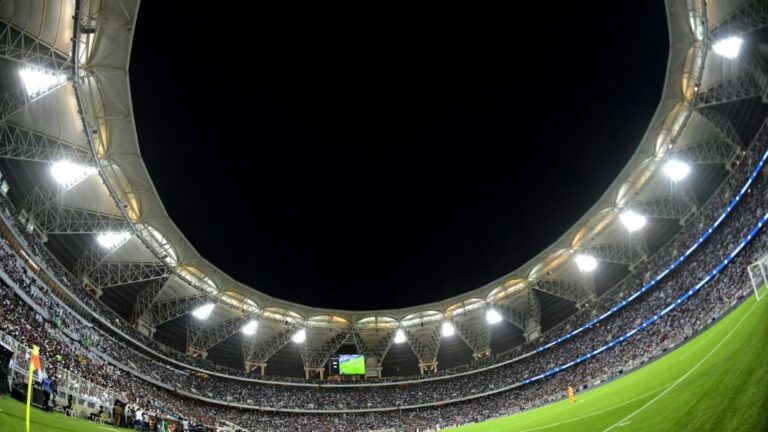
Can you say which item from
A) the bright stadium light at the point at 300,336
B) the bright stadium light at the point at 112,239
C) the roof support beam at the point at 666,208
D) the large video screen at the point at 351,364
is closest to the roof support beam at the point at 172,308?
the bright stadium light at the point at 112,239

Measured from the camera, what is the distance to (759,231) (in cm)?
3378

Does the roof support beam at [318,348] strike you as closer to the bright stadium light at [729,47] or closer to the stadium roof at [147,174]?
the stadium roof at [147,174]

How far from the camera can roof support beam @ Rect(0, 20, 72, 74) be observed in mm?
27281

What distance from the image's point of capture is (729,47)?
111 ft

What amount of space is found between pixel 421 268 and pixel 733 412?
156ft

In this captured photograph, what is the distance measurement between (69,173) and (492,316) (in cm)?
5104

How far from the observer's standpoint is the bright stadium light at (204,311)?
55.4 meters

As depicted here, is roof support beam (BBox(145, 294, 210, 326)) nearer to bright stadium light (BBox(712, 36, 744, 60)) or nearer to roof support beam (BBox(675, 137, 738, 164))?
roof support beam (BBox(675, 137, 738, 164))

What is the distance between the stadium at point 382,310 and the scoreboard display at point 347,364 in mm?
272

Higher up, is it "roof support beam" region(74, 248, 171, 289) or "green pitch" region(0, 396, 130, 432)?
"roof support beam" region(74, 248, 171, 289)

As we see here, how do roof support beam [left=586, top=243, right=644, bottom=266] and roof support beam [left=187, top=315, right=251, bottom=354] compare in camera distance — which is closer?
roof support beam [left=586, top=243, right=644, bottom=266]

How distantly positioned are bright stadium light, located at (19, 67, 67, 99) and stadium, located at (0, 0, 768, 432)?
0.20 metres

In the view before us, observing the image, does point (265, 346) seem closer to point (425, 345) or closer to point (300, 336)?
point (300, 336)

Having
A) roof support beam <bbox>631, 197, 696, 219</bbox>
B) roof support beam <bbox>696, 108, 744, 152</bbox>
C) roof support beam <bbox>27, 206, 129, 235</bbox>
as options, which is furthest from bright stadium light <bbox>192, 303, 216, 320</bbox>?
roof support beam <bbox>696, 108, 744, 152</bbox>
